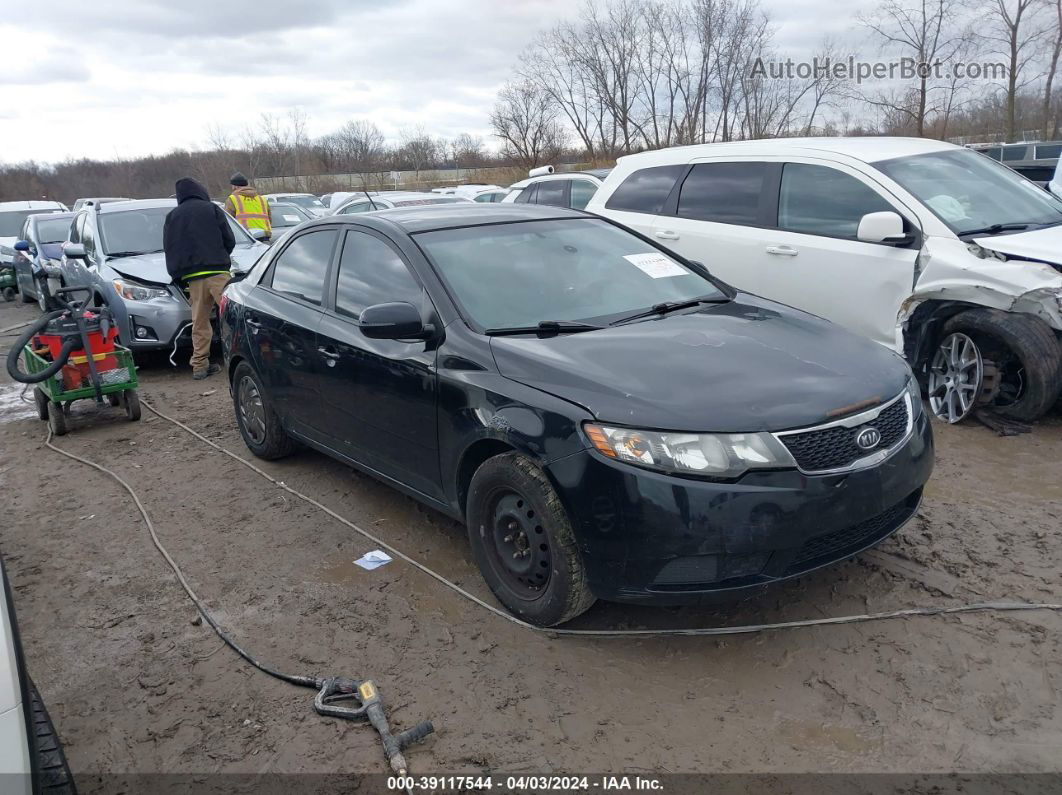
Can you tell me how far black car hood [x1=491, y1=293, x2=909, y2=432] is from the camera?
296cm

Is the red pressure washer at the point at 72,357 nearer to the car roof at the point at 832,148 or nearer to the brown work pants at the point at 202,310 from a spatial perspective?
the brown work pants at the point at 202,310

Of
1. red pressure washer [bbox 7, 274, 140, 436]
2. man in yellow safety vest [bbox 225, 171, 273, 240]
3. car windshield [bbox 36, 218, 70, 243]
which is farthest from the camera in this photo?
car windshield [bbox 36, 218, 70, 243]

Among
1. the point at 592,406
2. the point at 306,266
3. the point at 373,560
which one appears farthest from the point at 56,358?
the point at 592,406

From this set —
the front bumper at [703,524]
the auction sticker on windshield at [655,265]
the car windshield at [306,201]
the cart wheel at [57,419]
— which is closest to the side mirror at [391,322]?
the front bumper at [703,524]

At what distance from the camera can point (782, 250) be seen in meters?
6.05

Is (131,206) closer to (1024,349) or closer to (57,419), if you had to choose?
(57,419)

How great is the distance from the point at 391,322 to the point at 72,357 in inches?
169

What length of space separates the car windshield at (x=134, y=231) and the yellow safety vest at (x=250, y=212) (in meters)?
2.39

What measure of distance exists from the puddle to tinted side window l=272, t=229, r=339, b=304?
12.8ft

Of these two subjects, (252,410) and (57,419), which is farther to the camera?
(57,419)

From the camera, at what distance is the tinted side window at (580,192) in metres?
10.3

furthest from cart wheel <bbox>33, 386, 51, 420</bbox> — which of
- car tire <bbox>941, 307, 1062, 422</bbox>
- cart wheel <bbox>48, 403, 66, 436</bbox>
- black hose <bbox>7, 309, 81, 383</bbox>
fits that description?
car tire <bbox>941, 307, 1062, 422</bbox>

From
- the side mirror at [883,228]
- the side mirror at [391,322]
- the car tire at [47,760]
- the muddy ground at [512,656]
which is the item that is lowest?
the muddy ground at [512,656]

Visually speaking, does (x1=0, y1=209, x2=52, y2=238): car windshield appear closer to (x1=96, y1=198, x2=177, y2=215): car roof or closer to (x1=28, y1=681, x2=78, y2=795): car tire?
(x1=96, y1=198, x2=177, y2=215): car roof
